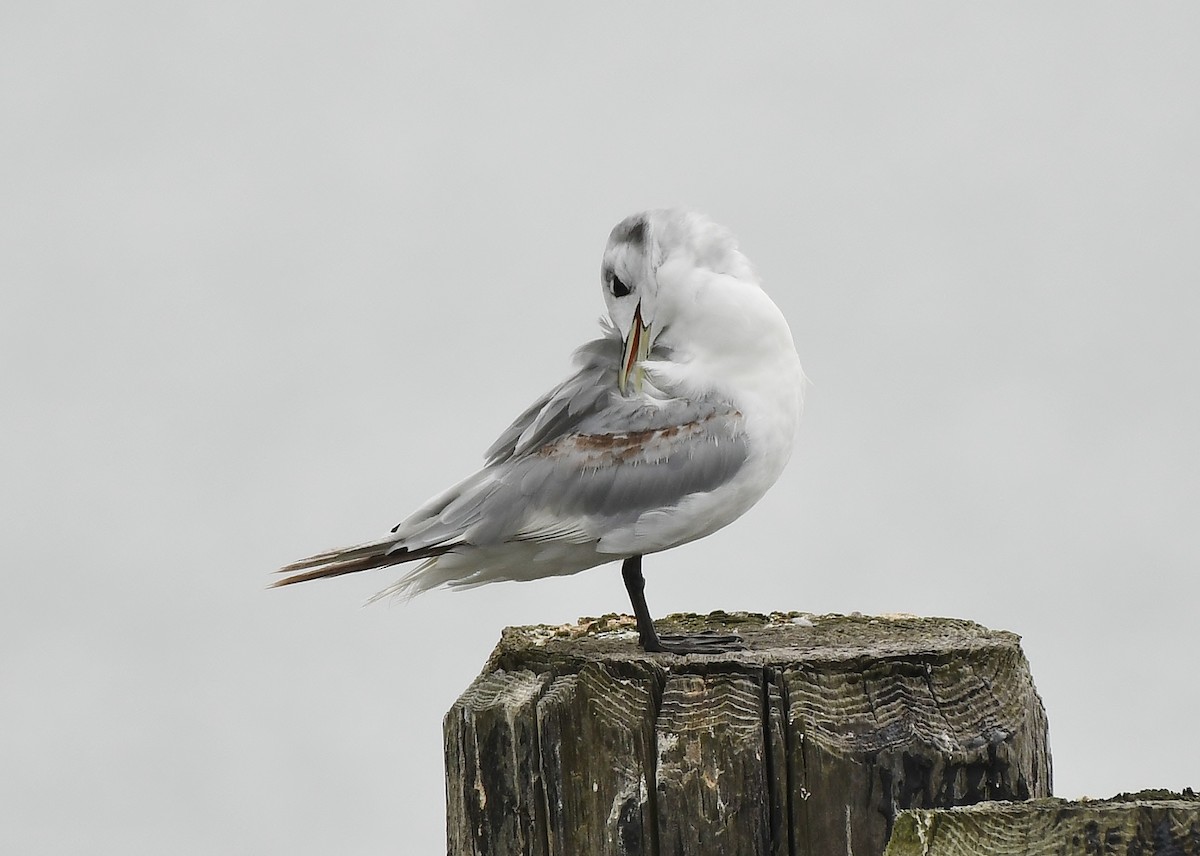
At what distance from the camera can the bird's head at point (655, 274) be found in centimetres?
482

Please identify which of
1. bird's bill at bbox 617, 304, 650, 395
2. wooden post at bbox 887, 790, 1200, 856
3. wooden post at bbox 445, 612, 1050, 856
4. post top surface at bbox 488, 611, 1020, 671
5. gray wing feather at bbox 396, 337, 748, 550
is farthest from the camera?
bird's bill at bbox 617, 304, 650, 395

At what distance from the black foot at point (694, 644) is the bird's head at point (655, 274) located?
2.47 ft

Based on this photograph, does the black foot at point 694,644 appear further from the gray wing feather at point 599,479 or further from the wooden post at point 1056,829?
the wooden post at point 1056,829

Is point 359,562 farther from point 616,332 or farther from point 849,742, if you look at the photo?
point 849,742

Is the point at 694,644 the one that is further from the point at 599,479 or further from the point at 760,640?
the point at 599,479

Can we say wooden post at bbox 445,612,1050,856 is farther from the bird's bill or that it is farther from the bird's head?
the bird's head

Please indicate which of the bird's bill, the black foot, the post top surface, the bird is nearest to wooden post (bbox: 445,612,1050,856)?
the post top surface

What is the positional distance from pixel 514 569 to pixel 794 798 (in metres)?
1.26

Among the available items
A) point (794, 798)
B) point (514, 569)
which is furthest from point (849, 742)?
point (514, 569)

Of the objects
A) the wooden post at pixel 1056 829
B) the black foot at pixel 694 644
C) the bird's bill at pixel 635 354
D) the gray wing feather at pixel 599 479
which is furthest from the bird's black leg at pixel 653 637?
the wooden post at pixel 1056 829

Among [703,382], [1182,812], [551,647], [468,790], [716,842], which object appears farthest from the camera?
[703,382]

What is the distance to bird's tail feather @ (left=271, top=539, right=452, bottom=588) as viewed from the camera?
4504mm

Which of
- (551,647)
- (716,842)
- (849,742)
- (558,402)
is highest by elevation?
(558,402)

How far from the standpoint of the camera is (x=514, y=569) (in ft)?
15.6
